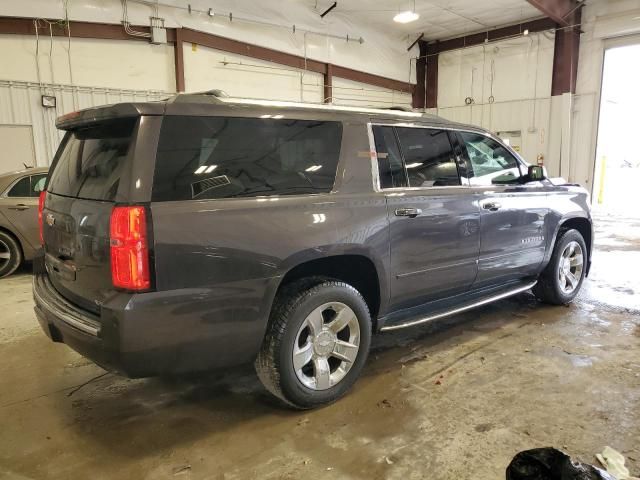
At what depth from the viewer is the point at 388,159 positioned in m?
3.14

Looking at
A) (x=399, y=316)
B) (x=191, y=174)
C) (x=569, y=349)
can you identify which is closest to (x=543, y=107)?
(x=569, y=349)

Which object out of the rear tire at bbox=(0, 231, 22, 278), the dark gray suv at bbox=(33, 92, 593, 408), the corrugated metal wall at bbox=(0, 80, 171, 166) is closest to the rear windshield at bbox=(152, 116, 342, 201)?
the dark gray suv at bbox=(33, 92, 593, 408)

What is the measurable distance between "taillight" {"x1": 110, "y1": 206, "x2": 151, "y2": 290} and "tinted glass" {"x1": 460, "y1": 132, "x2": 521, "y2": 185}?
8.42 ft

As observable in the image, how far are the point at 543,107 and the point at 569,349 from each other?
11446 millimetres

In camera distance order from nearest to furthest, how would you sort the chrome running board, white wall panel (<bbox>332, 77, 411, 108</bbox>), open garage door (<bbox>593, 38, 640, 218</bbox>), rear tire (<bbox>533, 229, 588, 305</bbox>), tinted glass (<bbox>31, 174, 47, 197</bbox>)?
the chrome running board
rear tire (<bbox>533, 229, 588, 305</bbox>)
tinted glass (<bbox>31, 174, 47, 197</bbox>)
open garage door (<bbox>593, 38, 640, 218</bbox>)
white wall panel (<bbox>332, 77, 411, 108</bbox>)

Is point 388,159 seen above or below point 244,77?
below

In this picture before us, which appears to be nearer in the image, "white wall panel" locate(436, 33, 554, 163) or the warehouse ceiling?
the warehouse ceiling

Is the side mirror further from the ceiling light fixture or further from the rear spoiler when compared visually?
the ceiling light fixture

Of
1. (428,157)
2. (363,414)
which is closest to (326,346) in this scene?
(363,414)

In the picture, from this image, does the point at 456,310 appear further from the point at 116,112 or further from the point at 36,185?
the point at 36,185

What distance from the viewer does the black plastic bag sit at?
1.65 metres

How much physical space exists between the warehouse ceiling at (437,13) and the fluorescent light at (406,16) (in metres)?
0.13

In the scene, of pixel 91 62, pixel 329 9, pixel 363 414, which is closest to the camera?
pixel 363 414

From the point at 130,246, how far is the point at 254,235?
1.95 ft
